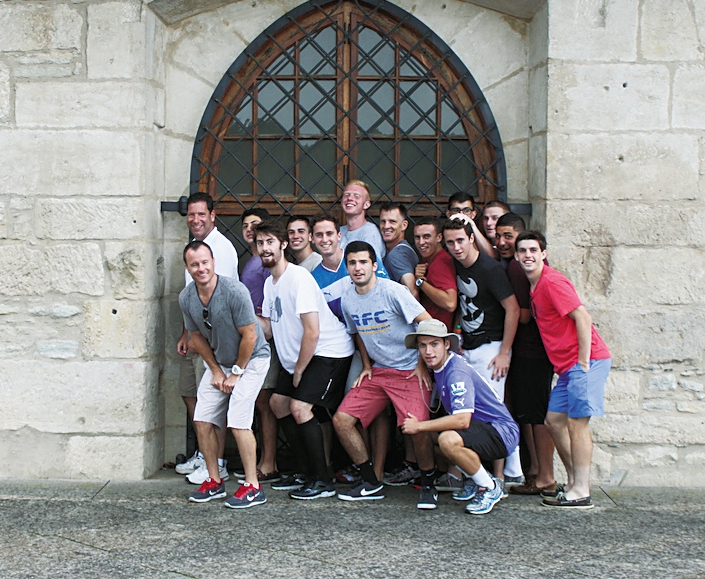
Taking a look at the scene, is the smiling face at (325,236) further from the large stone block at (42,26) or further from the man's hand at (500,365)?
the large stone block at (42,26)

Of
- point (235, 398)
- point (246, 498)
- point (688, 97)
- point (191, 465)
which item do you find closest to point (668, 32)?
point (688, 97)

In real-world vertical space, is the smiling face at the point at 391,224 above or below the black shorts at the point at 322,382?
above

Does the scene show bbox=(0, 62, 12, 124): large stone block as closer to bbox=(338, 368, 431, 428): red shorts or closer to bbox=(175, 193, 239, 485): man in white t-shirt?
bbox=(175, 193, 239, 485): man in white t-shirt

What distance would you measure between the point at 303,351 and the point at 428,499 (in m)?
1.06

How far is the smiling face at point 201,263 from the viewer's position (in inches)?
181

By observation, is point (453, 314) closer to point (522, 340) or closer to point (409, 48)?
point (522, 340)

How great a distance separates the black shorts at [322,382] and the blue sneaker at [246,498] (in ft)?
1.84

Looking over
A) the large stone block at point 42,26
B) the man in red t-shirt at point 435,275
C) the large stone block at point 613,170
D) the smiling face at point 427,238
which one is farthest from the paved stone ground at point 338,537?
the large stone block at point 42,26

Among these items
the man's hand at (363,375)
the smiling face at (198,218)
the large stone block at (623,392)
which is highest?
the smiling face at (198,218)

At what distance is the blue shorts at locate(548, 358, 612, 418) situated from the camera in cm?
460

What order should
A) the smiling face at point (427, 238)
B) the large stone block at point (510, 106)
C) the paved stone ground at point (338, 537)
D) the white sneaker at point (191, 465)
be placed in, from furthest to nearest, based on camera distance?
the large stone block at point (510, 106)
the white sneaker at point (191, 465)
the smiling face at point (427, 238)
the paved stone ground at point (338, 537)

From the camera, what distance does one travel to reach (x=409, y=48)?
5719mm

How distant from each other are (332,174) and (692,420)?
273cm

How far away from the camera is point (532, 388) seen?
499 cm
